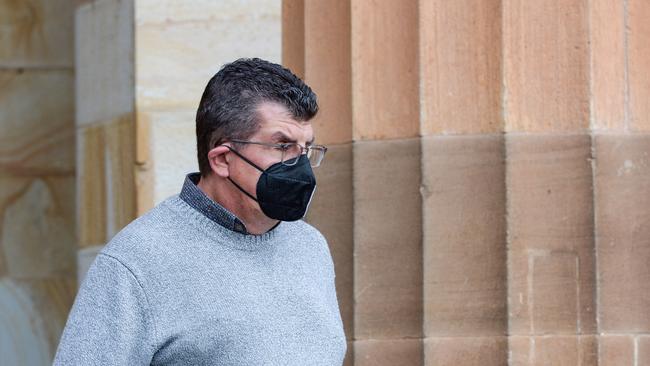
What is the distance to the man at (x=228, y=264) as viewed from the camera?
117 inches

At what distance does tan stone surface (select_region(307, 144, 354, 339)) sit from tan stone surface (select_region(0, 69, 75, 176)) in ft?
5.06

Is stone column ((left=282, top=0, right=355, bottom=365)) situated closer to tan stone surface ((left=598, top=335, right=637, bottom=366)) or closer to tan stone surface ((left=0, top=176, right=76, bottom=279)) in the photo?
tan stone surface ((left=598, top=335, right=637, bottom=366))

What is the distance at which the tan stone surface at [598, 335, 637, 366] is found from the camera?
409 cm

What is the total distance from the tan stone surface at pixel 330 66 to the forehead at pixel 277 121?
1.15 meters

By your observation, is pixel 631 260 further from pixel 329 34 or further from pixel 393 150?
pixel 329 34

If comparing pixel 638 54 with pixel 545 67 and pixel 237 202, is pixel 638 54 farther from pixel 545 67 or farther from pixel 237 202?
pixel 237 202

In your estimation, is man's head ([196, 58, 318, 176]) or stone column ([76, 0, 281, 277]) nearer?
man's head ([196, 58, 318, 176])

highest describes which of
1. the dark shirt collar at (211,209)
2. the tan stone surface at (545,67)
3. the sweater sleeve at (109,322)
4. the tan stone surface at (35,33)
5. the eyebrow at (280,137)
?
the tan stone surface at (35,33)

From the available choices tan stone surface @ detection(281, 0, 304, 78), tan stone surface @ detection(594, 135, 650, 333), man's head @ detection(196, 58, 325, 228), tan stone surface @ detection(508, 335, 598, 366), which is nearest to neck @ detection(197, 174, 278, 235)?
man's head @ detection(196, 58, 325, 228)

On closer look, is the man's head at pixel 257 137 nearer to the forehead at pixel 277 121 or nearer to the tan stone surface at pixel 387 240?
the forehead at pixel 277 121

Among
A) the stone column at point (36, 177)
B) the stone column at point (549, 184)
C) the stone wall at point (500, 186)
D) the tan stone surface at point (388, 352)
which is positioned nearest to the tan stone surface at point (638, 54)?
the stone wall at point (500, 186)

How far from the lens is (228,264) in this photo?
123 inches

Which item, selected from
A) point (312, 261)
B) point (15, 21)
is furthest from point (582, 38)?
point (15, 21)

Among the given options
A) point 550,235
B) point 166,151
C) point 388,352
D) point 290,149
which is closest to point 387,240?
point 388,352
